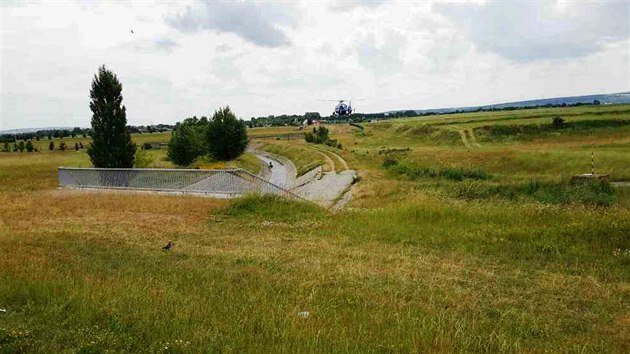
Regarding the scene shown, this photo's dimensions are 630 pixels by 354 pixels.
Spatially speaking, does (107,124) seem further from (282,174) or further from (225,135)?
(282,174)

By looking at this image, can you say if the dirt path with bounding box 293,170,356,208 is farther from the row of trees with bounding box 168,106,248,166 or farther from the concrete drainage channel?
the row of trees with bounding box 168,106,248,166

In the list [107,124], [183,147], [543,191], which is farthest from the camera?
[183,147]

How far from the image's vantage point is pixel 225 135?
6788 cm

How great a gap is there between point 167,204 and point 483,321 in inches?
742

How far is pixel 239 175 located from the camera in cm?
3008

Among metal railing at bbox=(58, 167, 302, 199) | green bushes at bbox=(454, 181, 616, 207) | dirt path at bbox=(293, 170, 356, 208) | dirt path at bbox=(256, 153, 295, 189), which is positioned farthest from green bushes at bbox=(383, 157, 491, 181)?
metal railing at bbox=(58, 167, 302, 199)

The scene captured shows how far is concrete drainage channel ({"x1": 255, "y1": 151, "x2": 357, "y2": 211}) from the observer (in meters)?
35.8

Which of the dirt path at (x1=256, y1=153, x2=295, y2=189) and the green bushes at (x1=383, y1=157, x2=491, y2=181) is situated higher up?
the green bushes at (x1=383, y1=157, x2=491, y2=181)

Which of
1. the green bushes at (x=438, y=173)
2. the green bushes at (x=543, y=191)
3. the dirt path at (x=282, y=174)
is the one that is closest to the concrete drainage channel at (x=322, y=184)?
the dirt path at (x=282, y=174)

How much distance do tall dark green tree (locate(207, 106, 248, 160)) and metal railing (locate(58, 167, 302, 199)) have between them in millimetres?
32008

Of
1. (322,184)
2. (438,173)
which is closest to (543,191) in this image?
(438,173)

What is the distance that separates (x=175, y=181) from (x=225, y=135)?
3647 cm

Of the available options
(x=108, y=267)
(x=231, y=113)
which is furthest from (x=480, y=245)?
(x=231, y=113)

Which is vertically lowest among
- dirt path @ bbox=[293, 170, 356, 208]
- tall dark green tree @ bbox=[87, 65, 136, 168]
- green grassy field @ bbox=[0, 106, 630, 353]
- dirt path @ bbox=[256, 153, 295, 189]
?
dirt path @ bbox=[256, 153, 295, 189]
